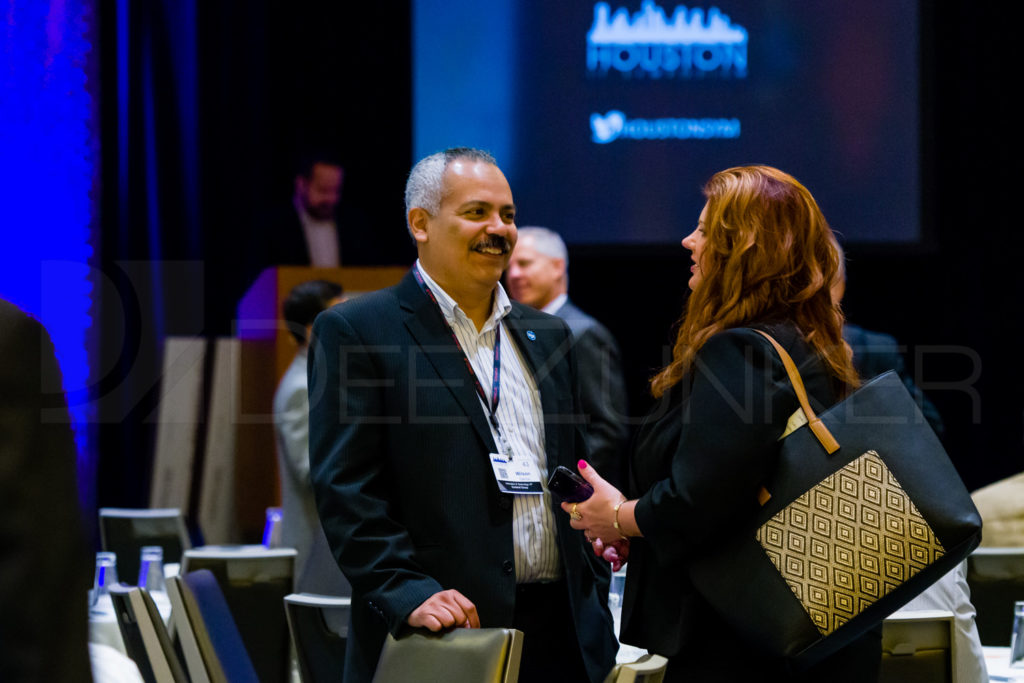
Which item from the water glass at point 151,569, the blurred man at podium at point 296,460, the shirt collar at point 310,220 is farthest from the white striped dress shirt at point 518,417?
the shirt collar at point 310,220

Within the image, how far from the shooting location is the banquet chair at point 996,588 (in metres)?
3.59

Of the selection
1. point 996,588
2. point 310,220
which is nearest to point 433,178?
point 996,588

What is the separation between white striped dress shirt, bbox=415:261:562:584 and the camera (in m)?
2.31

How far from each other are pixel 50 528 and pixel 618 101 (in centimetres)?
593

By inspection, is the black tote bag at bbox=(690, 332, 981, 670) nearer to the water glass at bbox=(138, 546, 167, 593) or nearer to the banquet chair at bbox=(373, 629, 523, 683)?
the banquet chair at bbox=(373, 629, 523, 683)

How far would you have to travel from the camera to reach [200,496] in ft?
21.6

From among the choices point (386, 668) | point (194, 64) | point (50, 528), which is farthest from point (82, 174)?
point (50, 528)

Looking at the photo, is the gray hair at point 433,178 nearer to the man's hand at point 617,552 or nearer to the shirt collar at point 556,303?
the man's hand at point 617,552

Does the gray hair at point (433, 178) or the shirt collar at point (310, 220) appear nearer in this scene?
the gray hair at point (433, 178)

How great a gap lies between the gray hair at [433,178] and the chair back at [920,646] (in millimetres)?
1246

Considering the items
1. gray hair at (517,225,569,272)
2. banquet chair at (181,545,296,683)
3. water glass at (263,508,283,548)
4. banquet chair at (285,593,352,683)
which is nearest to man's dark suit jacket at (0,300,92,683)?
banquet chair at (285,593,352,683)

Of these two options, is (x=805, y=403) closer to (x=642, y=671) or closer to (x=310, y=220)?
(x=642, y=671)

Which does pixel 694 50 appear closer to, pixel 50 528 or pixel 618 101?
pixel 618 101

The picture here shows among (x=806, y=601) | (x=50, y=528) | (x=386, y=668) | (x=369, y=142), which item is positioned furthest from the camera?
(x=369, y=142)
